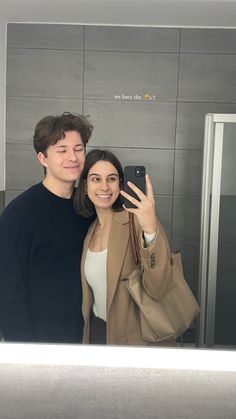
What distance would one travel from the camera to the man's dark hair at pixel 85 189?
108cm

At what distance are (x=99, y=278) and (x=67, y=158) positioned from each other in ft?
0.98

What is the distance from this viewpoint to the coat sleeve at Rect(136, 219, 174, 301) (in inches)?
37.9

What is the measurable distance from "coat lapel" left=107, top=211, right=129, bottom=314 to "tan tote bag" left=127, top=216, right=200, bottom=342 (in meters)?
0.02

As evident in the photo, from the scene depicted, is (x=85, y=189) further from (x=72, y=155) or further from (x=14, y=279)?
(x=14, y=279)

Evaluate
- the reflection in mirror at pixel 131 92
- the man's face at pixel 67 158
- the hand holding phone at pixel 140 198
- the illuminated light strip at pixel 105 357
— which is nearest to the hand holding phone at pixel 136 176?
→ the hand holding phone at pixel 140 198

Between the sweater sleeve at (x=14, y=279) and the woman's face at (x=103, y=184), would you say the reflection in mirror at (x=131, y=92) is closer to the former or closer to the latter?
the woman's face at (x=103, y=184)

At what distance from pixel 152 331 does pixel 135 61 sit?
1.89m

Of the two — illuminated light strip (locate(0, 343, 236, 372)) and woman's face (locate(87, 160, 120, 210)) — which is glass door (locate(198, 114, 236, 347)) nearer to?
woman's face (locate(87, 160, 120, 210))

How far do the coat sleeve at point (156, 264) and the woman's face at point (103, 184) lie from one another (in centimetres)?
13

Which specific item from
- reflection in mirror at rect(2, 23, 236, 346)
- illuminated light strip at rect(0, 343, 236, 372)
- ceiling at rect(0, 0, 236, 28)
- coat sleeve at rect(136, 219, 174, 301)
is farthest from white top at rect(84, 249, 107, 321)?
reflection in mirror at rect(2, 23, 236, 346)

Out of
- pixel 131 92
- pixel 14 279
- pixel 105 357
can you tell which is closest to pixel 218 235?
pixel 131 92

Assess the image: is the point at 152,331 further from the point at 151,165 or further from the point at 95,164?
the point at 151,165

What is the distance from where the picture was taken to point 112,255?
3.40ft

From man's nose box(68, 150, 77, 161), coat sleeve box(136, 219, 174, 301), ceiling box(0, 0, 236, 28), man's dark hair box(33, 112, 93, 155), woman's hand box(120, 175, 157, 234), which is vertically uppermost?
Answer: ceiling box(0, 0, 236, 28)
